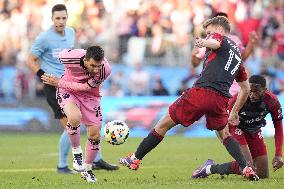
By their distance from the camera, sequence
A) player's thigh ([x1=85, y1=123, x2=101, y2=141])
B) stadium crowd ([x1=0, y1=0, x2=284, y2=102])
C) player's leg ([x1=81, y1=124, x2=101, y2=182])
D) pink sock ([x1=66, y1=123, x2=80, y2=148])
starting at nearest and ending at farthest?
player's leg ([x1=81, y1=124, x2=101, y2=182]) < player's thigh ([x1=85, y1=123, x2=101, y2=141]) < pink sock ([x1=66, y1=123, x2=80, y2=148]) < stadium crowd ([x1=0, y1=0, x2=284, y2=102])

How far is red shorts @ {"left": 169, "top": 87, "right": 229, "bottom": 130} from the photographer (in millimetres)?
10789

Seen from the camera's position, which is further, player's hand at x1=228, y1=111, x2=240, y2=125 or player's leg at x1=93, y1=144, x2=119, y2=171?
player's leg at x1=93, y1=144, x2=119, y2=171

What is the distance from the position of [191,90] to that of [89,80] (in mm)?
1458

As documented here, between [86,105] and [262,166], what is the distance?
269 cm

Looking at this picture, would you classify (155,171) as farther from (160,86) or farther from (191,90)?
(160,86)

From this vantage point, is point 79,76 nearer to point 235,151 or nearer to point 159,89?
point 235,151

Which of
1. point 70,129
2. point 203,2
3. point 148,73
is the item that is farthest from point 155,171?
point 203,2

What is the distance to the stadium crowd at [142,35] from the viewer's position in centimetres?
2461

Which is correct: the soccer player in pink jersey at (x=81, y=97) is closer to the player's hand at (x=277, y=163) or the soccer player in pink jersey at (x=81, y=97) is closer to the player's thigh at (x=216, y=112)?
the player's thigh at (x=216, y=112)

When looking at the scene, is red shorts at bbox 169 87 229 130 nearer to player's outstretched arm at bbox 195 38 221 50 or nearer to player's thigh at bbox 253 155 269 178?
player's outstretched arm at bbox 195 38 221 50

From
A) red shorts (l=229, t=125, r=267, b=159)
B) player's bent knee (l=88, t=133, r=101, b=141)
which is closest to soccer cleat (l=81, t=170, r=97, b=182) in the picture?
player's bent knee (l=88, t=133, r=101, b=141)

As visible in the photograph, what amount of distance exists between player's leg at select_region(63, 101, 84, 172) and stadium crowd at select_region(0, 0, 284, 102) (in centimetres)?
1223

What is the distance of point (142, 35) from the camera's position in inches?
1036

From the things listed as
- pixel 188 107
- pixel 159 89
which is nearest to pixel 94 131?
pixel 188 107
